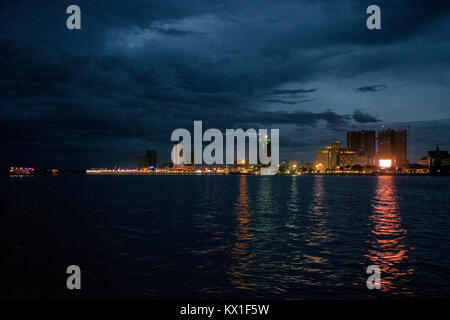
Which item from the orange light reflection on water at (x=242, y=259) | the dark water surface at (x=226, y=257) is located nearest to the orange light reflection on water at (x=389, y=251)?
the dark water surface at (x=226, y=257)

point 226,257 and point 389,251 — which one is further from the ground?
point 226,257

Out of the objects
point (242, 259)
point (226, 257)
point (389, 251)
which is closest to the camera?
point (242, 259)

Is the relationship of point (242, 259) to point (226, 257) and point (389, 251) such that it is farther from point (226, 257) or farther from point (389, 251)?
point (389, 251)

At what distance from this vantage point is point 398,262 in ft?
81.0

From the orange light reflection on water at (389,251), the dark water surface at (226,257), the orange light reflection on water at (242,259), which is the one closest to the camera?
the dark water surface at (226,257)

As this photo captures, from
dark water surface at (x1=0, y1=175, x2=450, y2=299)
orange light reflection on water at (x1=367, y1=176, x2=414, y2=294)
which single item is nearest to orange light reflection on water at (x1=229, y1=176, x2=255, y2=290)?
dark water surface at (x1=0, y1=175, x2=450, y2=299)

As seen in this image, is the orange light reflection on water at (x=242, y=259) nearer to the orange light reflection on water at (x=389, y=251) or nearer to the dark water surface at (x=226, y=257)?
the dark water surface at (x=226, y=257)

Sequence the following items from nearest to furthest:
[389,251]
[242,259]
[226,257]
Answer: [242,259], [226,257], [389,251]

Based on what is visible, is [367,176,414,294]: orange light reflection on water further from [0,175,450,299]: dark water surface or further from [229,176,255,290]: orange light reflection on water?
[229,176,255,290]: orange light reflection on water

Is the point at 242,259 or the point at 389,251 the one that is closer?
the point at 242,259

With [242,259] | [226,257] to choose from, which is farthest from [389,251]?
[226,257]
